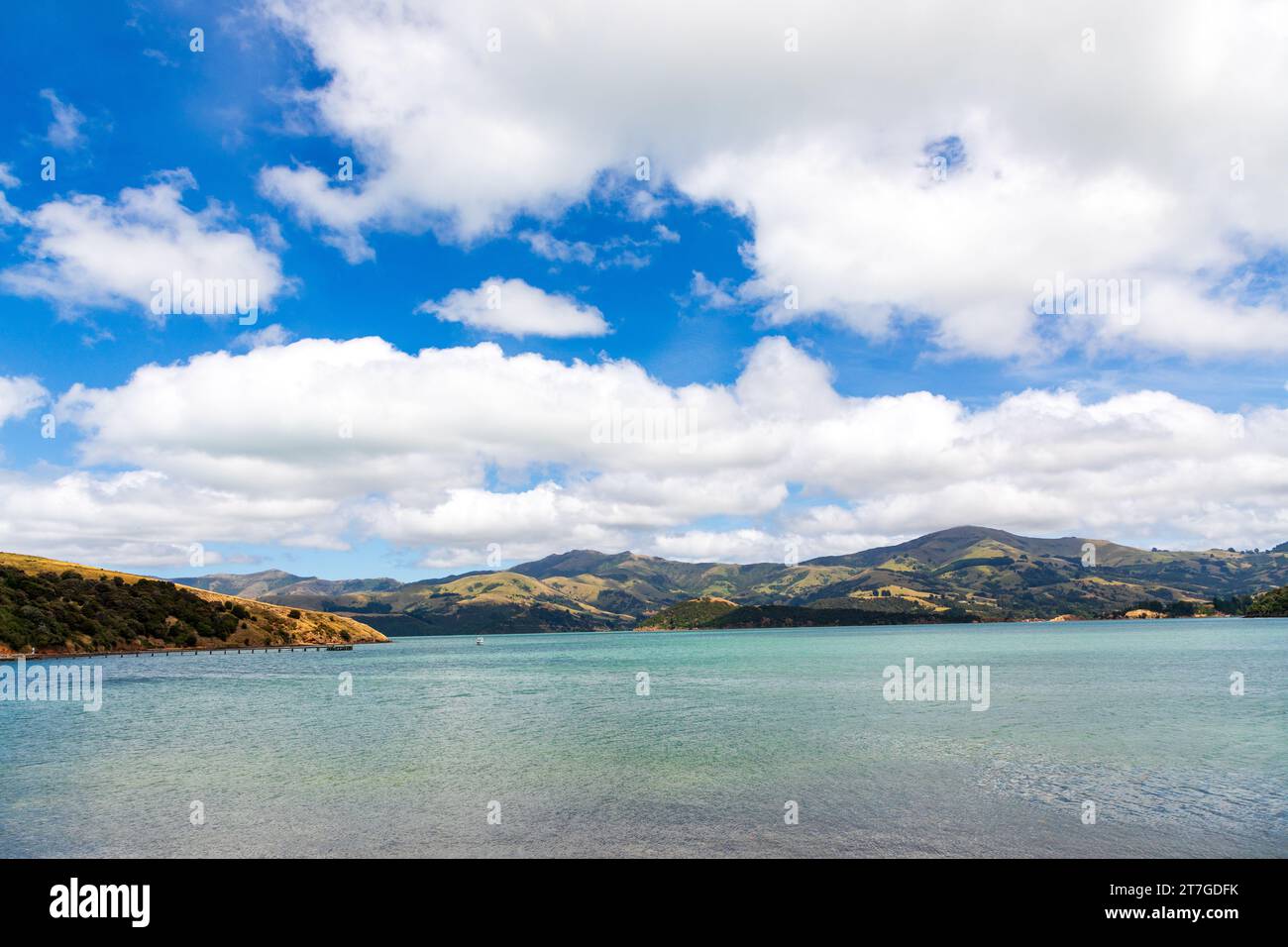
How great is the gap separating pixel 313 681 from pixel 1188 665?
524 ft

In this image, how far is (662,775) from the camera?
146 feet

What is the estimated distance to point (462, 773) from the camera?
46344 mm

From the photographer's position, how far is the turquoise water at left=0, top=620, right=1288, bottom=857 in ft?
103

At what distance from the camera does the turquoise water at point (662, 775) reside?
31.3 m

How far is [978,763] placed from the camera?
46.2m
